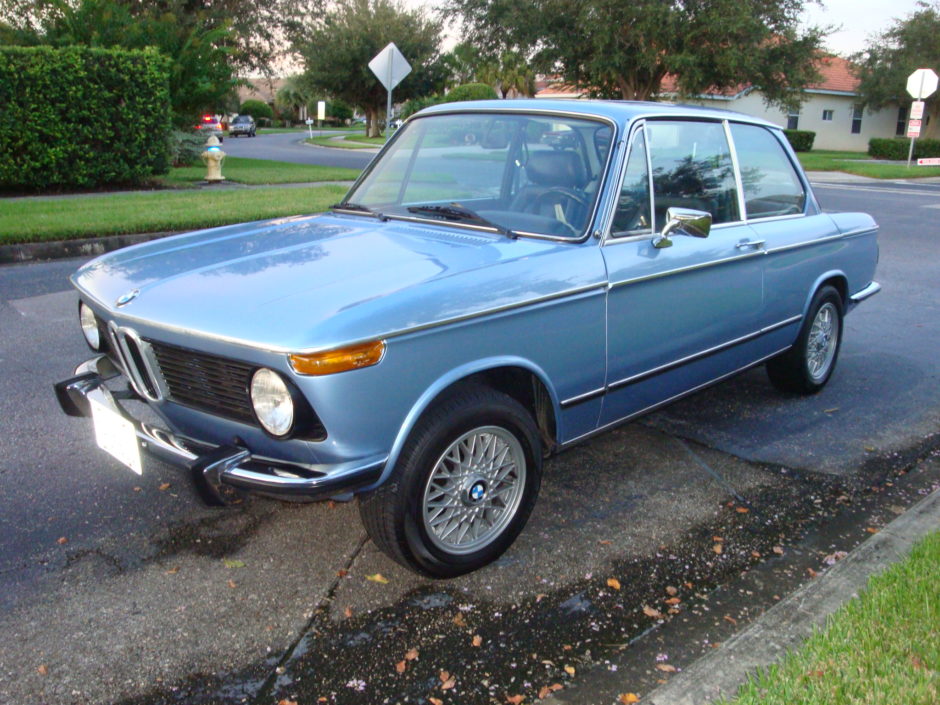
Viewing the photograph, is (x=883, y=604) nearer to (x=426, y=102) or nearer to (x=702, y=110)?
(x=702, y=110)

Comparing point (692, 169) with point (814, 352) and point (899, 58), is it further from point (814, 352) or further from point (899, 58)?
point (899, 58)

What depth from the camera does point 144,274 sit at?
10.7ft

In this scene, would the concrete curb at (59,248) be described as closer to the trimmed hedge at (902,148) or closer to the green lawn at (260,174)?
the green lawn at (260,174)

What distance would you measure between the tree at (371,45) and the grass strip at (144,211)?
38.2 meters

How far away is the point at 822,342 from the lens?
17.6 feet

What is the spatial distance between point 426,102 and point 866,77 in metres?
24.2

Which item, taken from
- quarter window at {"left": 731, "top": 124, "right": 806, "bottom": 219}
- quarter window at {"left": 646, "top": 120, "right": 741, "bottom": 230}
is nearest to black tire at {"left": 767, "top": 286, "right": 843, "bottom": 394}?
quarter window at {"left": 731, "top": 124, "right": 806, "bottom": 219}

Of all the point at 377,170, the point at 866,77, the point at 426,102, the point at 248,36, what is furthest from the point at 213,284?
the point at 866,77

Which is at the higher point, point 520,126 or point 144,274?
point 520,126

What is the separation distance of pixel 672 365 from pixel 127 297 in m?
2.36

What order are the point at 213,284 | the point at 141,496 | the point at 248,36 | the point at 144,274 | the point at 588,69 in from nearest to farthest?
the point at 213,284, the point at 144,274, the point at 141,496, the point at 248,36, the point at 588,69

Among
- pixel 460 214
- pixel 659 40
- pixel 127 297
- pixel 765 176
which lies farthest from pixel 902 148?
pixel 127 297

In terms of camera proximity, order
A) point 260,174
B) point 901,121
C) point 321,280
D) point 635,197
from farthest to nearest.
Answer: point 901,121, point 260,174, point 635,197, point 321,280

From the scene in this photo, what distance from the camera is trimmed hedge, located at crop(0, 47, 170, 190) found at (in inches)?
517
